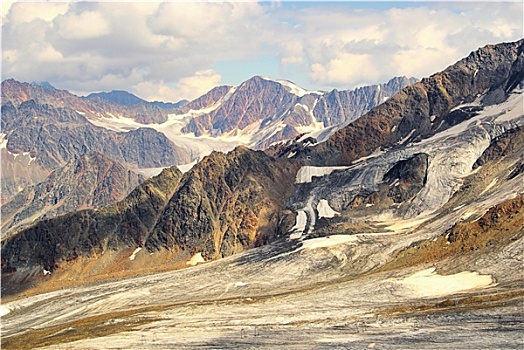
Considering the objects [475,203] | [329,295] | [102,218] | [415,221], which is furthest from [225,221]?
[329,295]

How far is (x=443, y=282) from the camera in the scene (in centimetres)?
9912

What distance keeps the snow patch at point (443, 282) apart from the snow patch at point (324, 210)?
218 ft

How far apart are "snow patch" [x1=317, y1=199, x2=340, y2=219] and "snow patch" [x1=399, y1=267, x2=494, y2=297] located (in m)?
66.3

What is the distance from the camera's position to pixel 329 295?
102 meters

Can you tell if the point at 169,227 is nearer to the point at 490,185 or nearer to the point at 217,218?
the point at 217,218

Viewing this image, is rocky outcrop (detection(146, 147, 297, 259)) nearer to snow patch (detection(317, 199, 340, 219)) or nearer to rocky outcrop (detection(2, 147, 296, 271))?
rocky outcrop (detection(2, 147, 296, 271))

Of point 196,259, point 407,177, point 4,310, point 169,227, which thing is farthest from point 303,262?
point 4,310

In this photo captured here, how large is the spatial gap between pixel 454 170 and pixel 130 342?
373 feet

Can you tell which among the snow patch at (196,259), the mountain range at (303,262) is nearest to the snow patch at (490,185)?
the mountain range at (303,262)

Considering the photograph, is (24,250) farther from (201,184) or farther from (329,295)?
(329,295)

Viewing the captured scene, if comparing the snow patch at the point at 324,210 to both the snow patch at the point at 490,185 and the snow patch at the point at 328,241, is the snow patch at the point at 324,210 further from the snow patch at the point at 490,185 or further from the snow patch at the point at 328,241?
the snow patch at the point at 490,185

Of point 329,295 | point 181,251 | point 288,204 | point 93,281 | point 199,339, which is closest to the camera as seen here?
point 199,339

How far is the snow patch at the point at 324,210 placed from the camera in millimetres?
171750

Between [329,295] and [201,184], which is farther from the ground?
[201,184]
